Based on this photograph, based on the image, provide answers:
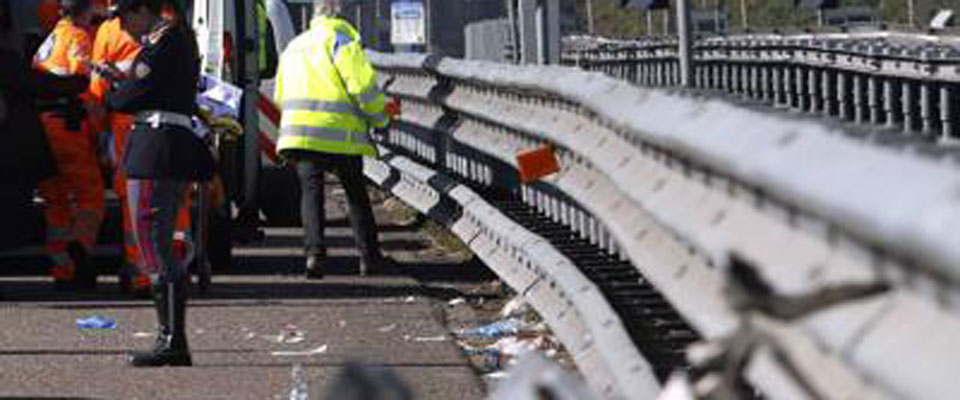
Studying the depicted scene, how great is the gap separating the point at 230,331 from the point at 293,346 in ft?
2.92

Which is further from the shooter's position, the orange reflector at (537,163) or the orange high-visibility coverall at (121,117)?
the orange high-visibility coverall at (121,117)

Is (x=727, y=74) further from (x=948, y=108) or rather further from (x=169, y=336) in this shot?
(x=169, y=336)

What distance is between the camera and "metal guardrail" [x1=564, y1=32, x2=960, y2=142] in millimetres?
30375

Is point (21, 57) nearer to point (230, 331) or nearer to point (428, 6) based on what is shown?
point (230, 331)

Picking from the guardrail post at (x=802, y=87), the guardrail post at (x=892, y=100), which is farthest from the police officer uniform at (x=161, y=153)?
the guardrail post at (x=802, y=87)

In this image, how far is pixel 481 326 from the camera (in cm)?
1472

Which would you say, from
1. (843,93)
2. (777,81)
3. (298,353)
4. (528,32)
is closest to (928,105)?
(843,93)

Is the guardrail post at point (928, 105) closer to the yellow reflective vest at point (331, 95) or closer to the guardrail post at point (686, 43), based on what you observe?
the guardrail post at point (686, 43)

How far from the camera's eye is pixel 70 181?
683 inches

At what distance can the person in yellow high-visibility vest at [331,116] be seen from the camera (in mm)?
18594

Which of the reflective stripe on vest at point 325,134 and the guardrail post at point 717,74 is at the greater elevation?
the reflective stripe on vest at point 325,134

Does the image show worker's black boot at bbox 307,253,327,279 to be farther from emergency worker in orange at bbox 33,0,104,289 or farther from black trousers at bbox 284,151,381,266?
emergency worker in orange at bbox 33,0,104,289

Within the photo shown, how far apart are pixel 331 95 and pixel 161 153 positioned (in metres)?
5.40

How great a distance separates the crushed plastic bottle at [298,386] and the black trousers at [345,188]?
5.69 meters
